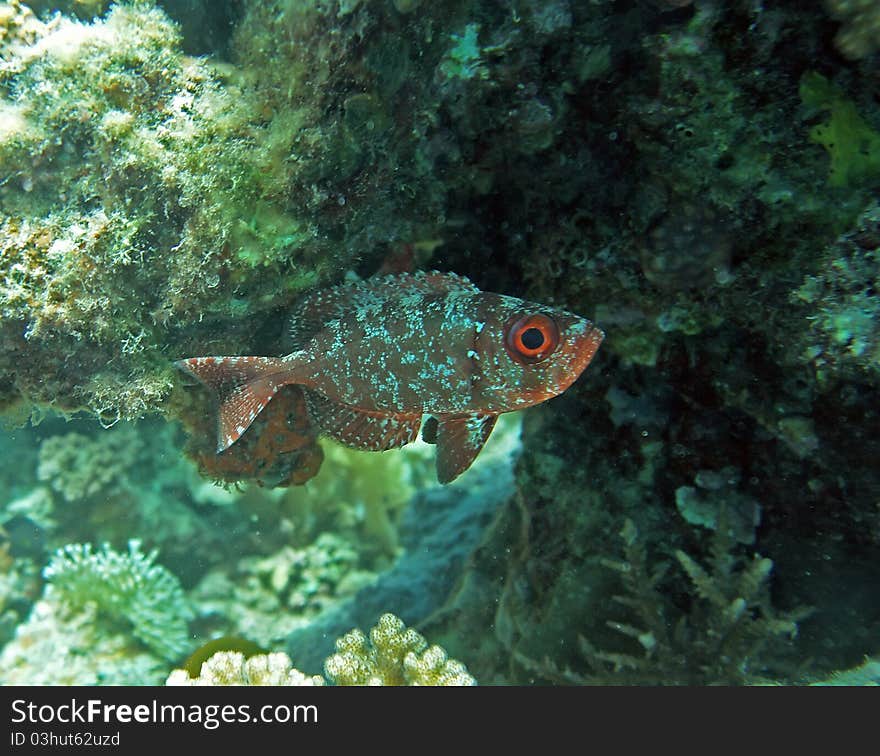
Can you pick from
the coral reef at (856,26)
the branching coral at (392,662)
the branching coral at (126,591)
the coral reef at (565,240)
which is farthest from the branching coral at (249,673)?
the coral reef at (856,26)

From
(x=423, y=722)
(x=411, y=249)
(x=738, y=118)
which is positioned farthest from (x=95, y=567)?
(x=738, y=118)

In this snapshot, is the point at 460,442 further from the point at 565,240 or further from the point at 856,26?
the point at 856,26

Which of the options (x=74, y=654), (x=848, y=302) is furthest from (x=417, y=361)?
(x=74, y=654)

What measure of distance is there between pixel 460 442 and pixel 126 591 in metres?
5.01

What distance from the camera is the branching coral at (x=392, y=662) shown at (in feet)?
11.0

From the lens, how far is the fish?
9.87 feet

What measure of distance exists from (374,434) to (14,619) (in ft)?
19.9

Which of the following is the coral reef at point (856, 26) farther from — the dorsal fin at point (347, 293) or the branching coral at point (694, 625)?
the branching coral at point (694, 625)

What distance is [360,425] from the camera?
12.0ft

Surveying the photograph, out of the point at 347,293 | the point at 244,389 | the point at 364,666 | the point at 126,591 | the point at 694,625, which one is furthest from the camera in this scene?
the point at 126,591

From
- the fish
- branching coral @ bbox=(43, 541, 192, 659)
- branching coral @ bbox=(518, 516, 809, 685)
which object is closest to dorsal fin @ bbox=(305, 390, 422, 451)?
the fish

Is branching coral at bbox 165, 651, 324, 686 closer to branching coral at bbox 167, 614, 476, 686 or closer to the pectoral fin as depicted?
branching coral at bbox 167, 614, 476, 686

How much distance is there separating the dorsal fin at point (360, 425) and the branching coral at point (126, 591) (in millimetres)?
3814

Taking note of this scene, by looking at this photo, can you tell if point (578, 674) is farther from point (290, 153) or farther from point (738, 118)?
point (290, 153)
